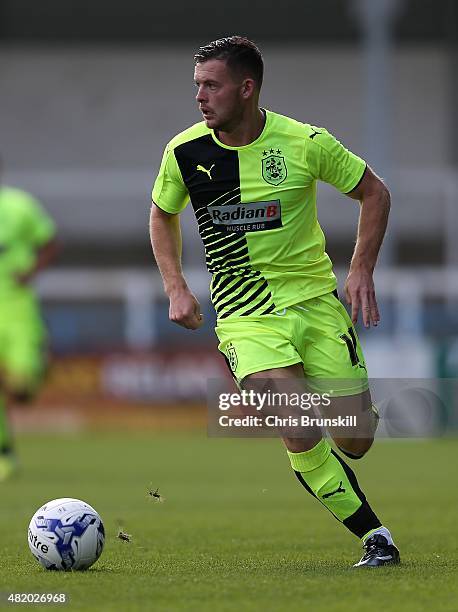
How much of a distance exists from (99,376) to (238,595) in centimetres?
1351

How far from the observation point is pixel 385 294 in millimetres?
20031

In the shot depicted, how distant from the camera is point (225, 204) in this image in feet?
20.5

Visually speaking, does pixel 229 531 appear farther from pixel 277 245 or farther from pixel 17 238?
pixel 17 238

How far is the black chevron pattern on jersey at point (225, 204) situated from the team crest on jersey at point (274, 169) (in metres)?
0.12

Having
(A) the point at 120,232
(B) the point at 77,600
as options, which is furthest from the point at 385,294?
(B) the point at 77,600

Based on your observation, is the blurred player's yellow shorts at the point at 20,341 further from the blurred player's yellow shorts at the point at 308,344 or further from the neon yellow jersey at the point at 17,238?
the blurred player's yellow shorts at the point at 308,344

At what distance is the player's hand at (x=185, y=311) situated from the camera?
6.00m

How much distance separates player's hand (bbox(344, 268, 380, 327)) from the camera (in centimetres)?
605

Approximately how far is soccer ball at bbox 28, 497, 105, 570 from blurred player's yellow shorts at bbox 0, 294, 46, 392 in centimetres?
681

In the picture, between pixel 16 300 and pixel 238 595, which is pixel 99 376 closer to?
pixel 16 300

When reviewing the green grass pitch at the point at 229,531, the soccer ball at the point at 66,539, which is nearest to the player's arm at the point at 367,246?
the green grass pitch at the point at 229,531

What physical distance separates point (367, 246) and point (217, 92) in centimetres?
90

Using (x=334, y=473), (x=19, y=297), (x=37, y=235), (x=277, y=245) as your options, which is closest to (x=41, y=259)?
(x=37, y=235)

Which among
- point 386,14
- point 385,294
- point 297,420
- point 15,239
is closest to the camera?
point 297,420
